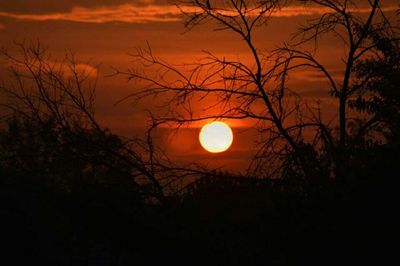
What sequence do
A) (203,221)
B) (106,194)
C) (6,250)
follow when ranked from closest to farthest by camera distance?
(203,221), (106,194), (6,250)

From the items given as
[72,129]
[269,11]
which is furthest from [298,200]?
[72,129]

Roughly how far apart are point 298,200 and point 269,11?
3.16 meters

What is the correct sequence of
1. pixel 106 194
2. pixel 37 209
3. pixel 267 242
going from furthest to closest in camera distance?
pixel 37 209, pixel 106 194, pixel 267 242

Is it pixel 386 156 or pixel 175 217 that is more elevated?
pixel 386 156

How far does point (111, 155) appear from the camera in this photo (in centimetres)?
1255

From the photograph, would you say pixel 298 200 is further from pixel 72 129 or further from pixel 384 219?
pixel 72 129

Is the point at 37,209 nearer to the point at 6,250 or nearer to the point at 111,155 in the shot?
the point at 6,250

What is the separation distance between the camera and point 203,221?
1183cm

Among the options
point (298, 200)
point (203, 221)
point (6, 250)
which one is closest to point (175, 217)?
point (203, 221)

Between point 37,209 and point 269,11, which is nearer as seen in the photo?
point 269,11

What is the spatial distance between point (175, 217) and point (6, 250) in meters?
12.1

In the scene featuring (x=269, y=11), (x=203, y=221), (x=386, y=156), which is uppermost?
(x=269, y=11)

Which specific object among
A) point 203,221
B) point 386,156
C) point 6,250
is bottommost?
point 6,250

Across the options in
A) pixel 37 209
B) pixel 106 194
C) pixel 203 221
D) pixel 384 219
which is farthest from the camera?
pixel 37 209
